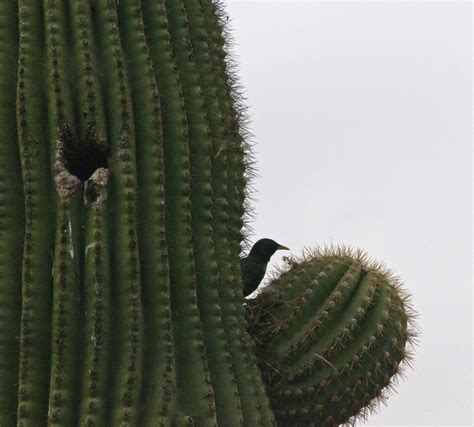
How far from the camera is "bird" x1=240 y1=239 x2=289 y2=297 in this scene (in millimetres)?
5347

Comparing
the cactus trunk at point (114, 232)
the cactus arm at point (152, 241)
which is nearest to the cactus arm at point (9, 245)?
the cactus trunk at point (114, 232)

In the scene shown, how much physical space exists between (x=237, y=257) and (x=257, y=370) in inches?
20.7

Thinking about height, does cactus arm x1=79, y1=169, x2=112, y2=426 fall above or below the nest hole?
below

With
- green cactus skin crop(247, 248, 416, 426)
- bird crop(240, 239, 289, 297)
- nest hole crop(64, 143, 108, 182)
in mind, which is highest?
nest hole crop(64, 143, 108, 182)

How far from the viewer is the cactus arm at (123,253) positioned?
162 inches

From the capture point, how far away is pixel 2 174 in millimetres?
4289

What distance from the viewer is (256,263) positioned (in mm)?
5375

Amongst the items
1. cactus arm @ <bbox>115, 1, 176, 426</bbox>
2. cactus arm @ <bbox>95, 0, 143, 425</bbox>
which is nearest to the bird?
cactus arm @ <bbox>115, 1, 176, 426</bbox>

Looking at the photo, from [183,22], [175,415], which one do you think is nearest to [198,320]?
[175,415]

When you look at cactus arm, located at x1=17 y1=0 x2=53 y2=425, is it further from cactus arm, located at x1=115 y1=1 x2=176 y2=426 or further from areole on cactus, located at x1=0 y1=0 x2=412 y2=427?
cactus arm, located at x1=115 y1=1 x2=176 y2=426

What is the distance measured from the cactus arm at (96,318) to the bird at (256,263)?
128 cm

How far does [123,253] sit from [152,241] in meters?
0.16

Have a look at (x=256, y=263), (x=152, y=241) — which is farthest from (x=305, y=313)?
(x=152, y=241)

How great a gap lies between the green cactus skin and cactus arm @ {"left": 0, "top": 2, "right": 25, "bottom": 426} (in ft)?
4.18
